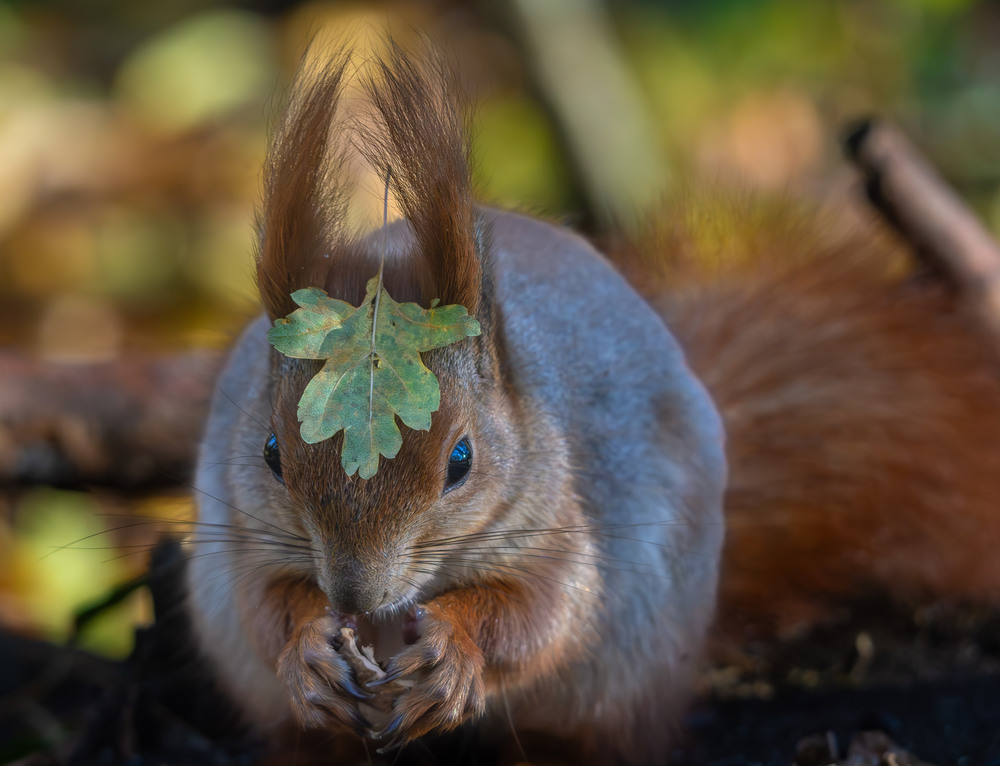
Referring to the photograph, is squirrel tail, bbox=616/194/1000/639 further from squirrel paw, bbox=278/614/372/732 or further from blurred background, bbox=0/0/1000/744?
blurred background, bbox=0/0/1000/744

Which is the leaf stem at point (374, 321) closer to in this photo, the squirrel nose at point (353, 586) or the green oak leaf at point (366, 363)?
the green oak leaf at point (366, 363)

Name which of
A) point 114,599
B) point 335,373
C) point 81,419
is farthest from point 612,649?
point 81,419

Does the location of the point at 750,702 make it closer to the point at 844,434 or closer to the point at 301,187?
the point at 844,434

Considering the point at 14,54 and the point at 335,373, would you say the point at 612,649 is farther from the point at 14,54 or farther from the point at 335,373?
the point at 14,54

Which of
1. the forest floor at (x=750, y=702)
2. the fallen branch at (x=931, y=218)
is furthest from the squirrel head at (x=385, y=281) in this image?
the fallen branch at (x=931, y=218)

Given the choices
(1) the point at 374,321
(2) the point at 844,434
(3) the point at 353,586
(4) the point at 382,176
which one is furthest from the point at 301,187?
(2) the point at 844,434

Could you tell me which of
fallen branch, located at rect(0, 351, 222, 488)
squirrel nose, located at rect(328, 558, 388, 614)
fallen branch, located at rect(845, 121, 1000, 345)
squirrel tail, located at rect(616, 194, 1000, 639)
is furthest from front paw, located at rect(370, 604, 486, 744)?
fallen branch, located at rect(845, 121, 1000, 345)
